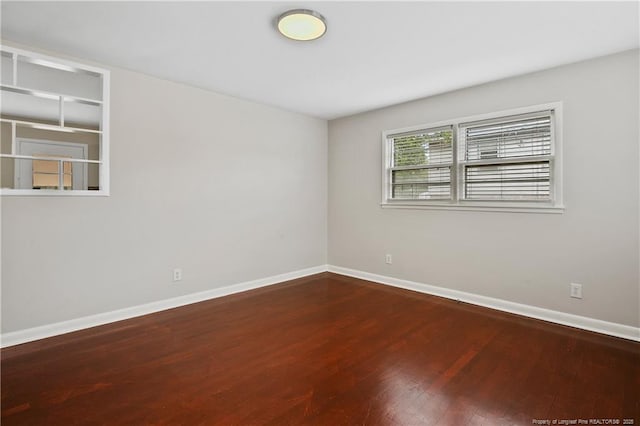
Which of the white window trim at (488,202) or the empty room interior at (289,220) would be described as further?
the white window trim at (488,202)

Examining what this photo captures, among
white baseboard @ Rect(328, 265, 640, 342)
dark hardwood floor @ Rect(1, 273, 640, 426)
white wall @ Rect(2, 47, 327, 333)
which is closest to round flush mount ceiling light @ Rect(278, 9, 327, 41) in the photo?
white wall @ Rect(2, 47, 327, 333)

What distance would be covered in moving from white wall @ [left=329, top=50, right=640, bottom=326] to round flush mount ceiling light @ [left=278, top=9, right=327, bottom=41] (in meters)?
2.16

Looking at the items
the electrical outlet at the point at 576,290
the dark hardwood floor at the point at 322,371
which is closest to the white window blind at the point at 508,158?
the electrical outlet at the point at 576,290

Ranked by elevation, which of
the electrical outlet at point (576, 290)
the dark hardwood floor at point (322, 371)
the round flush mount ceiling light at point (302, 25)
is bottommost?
the dark hardwood floor at point (322, 371)

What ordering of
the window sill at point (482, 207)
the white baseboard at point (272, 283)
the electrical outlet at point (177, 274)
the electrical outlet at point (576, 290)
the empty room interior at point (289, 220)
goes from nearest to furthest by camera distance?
1. the empty room interior at point (289, 220)
2. the white baseboard at point (272, 283)
3. the electrical outlet at point (576, 290)
4. the window sill at point (482, 207)
5. the electrical outlet at point (177, 274)

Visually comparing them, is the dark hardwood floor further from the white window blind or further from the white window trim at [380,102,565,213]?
the white window blind

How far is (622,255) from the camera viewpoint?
9.20 feet

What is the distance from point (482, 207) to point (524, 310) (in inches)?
45.0

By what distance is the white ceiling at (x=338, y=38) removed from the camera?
2.20 metres

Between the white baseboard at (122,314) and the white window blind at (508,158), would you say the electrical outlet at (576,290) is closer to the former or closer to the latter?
the white window blind at (508,158)

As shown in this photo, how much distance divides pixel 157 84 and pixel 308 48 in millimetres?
1737

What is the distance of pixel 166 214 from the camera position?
3.51m

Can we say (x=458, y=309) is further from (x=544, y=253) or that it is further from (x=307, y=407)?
(x=307, y=407)

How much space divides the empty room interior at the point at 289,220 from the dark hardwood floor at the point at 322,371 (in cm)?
2
